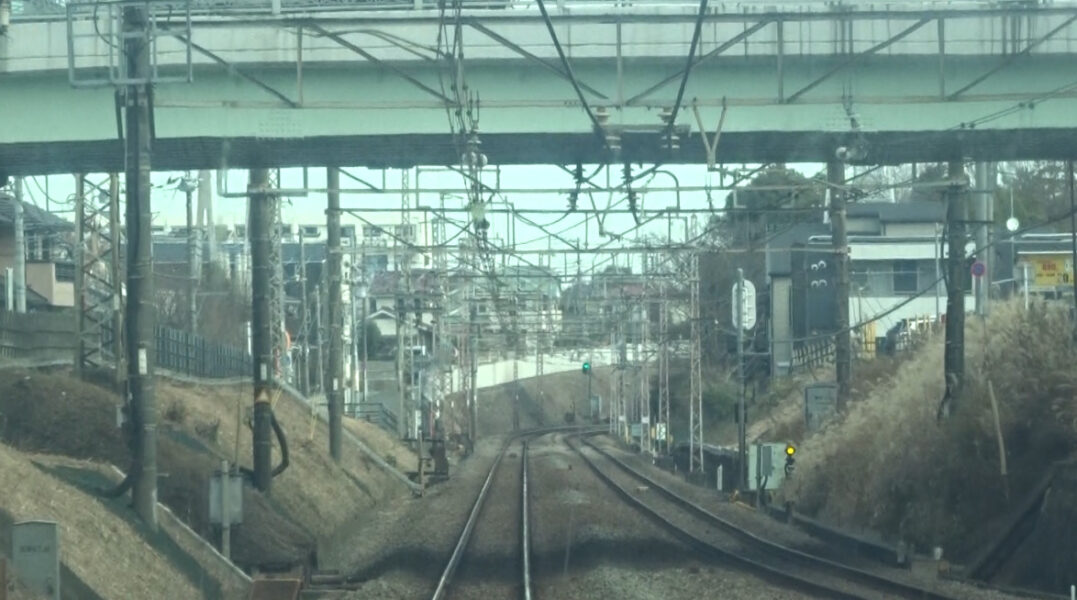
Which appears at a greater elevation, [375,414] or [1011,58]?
[1011,58]

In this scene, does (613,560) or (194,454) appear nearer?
(613,560)

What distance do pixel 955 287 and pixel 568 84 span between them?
6679 millimetres

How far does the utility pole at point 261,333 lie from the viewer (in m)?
20.9

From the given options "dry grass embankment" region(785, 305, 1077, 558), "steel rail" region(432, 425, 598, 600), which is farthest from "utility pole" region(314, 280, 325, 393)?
"dry grass embankment" region(785, 305, 1077, 558)

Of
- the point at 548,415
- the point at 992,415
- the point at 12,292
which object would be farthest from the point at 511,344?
the point at 992,415

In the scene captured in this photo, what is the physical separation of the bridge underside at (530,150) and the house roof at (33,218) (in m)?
19.0

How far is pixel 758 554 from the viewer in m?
21.0

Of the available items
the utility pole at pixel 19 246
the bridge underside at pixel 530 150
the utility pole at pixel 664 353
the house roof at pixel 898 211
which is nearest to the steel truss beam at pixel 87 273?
the utility pole at pixel 19 246

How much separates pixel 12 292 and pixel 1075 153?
77.0 ft

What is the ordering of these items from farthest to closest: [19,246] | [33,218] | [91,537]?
[33,218]
[19,246]
[91,537]

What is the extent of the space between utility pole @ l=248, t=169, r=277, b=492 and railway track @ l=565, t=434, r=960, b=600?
21.0 feet

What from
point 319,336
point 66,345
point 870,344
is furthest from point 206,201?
point 870,344

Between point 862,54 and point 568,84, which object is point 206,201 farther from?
point 862,54

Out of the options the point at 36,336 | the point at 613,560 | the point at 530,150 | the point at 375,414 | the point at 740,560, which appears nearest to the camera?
the point at 530,150
